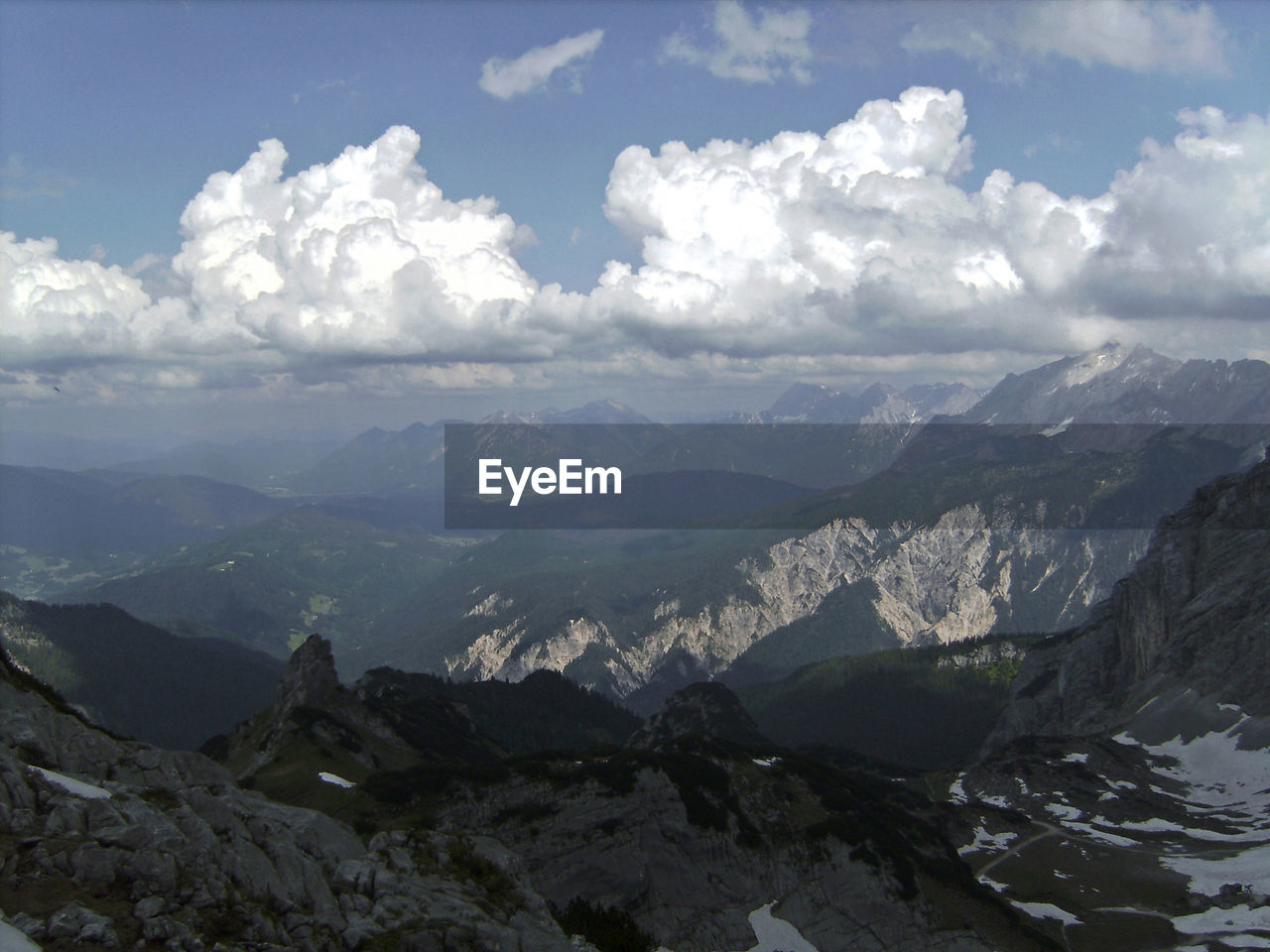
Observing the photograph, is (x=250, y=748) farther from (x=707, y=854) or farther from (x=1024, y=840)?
(x=1024, y=840)

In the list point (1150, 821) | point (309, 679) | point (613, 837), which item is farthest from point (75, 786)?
point (1150, 821)

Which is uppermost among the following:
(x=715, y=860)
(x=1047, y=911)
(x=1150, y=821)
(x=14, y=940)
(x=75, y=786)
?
(x=75, y=786)

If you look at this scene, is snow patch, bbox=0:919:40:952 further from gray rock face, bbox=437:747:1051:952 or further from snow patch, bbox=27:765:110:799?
gray rock face, bbox=437:747:1051:952

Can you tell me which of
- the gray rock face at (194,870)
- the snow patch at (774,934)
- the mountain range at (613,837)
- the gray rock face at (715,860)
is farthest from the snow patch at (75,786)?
the snow patch at (774,934)

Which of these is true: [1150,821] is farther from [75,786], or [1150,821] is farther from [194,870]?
[75,786]

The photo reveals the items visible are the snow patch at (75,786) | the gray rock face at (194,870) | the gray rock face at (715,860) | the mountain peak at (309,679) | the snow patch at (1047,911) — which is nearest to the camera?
the gray rock face at (194,870)

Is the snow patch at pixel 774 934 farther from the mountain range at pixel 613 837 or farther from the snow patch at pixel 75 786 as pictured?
the snow patch at pixel 75 786

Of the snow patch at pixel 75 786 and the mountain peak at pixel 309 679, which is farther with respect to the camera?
the mountain peak at pixel 309 679

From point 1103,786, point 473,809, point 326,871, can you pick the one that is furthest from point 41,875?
point 1103,786

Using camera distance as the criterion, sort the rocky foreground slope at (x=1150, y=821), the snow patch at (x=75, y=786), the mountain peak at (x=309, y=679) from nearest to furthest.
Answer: the snow patch at (x=75, y=786) < the rocky foreground slope at (x=1150, y=821) < the mountain peak at (x=309, y=679)
